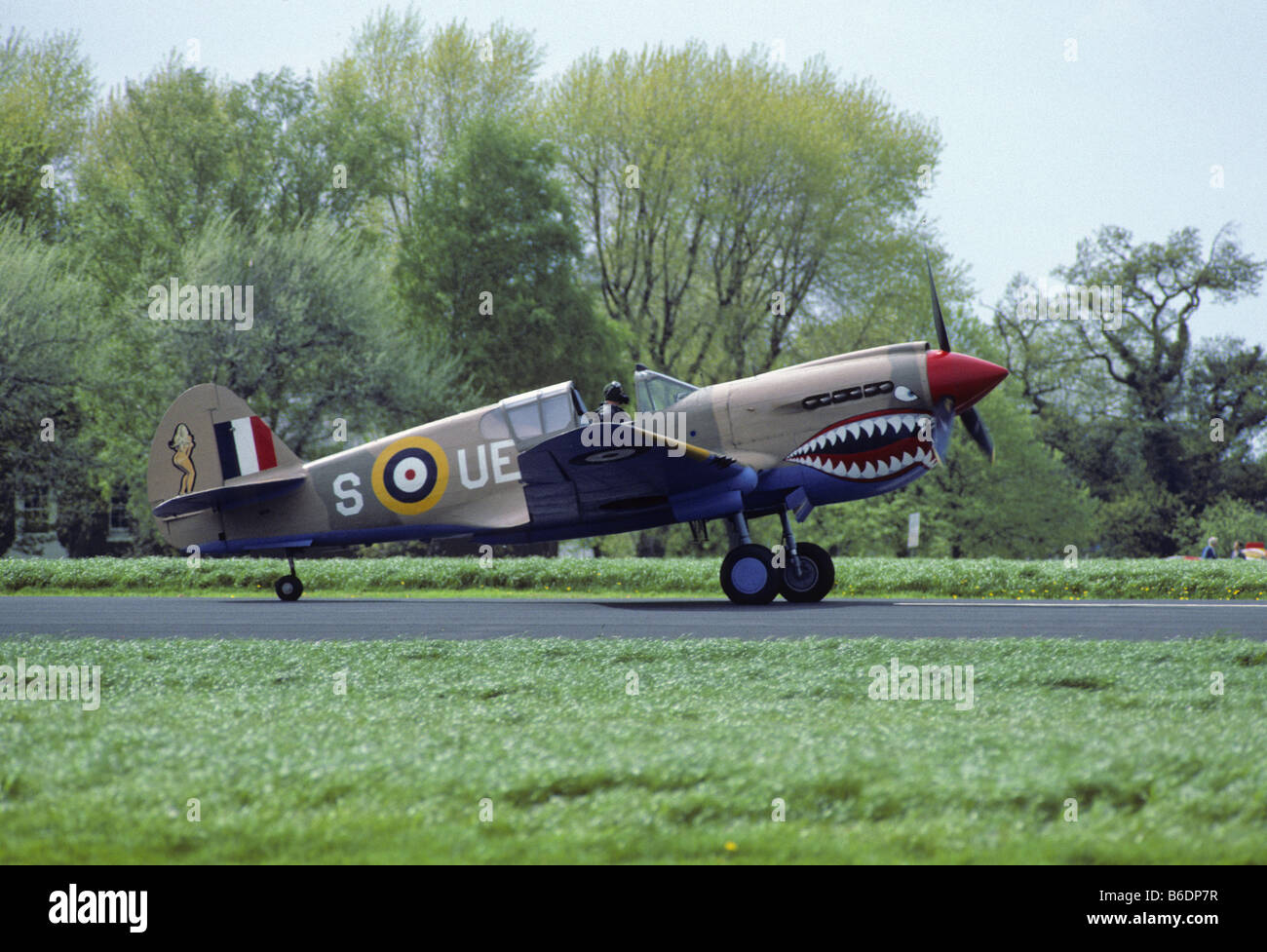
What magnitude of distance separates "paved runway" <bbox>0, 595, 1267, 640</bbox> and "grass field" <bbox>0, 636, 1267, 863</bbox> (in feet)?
10.5

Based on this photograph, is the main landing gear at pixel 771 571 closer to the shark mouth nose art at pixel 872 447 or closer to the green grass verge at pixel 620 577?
the shark mouth nose art at pixel 872 447

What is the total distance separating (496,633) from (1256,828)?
23.4 feet

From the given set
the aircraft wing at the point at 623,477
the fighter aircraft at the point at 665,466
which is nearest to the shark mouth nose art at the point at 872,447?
the fighter aircraft at the point at 665,466

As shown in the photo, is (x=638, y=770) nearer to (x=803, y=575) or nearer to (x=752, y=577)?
(x=752, y=577)

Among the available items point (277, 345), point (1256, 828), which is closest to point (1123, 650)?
point (1256, 828)

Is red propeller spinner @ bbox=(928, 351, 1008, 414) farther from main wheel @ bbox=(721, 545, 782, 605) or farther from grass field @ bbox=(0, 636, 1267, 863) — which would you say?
grass field @ bbox=(0, 636, 1267, 863)

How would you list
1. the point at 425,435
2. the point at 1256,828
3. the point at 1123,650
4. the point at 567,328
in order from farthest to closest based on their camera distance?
1. the point at 567,328
2. the point at 425,435
3. the point at 1123,650
4. the point at 1256,828

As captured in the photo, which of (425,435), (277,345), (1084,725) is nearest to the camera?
(1084,725)

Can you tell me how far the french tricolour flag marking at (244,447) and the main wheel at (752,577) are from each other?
654 centimetres

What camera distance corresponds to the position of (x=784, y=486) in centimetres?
1355

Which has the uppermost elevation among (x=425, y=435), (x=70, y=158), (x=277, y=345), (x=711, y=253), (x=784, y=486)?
(x=70, y=158)

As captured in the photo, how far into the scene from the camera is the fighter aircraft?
13195mm
